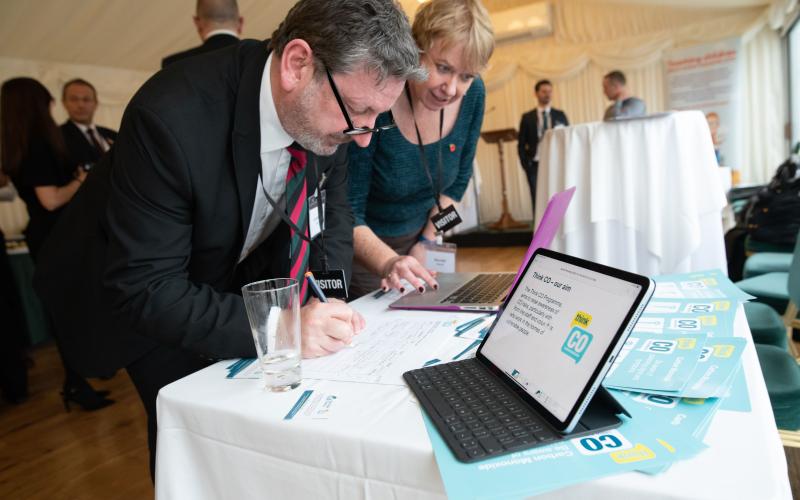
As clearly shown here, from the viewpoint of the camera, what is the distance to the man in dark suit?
0.83m

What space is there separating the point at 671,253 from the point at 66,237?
2069 millimetres

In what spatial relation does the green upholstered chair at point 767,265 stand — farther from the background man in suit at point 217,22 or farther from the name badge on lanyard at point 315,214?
the background man in suit at point 217,22

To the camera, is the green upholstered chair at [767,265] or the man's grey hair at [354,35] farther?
the green upholstered chair at [767,265]

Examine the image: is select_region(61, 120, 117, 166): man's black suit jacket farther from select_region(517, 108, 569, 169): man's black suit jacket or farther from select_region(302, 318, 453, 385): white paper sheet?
select_region(517, 108, 569, 169): man's black suit jacket

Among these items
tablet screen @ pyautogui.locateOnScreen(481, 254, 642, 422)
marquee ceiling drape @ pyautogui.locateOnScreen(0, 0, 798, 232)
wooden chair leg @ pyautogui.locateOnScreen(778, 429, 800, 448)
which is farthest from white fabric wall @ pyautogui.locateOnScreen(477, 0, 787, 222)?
tablet screen @ pyautogui.locateOnScreen(481, 254, 642, 422)

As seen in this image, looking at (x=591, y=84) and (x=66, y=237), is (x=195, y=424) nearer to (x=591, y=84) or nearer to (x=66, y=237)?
(x=66, y=237)

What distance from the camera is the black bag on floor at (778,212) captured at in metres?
2.54

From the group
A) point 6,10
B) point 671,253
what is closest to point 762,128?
point 671,253

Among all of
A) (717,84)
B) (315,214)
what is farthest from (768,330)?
(717,84)

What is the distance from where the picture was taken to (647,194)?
6.88ft

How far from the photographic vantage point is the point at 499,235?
21.1ft

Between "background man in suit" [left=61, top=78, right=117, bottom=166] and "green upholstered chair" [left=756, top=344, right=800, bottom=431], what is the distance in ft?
9.74

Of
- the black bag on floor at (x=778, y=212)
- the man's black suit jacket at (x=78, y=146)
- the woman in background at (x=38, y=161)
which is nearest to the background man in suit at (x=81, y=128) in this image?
the man's black suit jacket at (x=78, y=146)

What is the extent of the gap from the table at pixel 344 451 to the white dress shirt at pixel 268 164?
1.08ft
